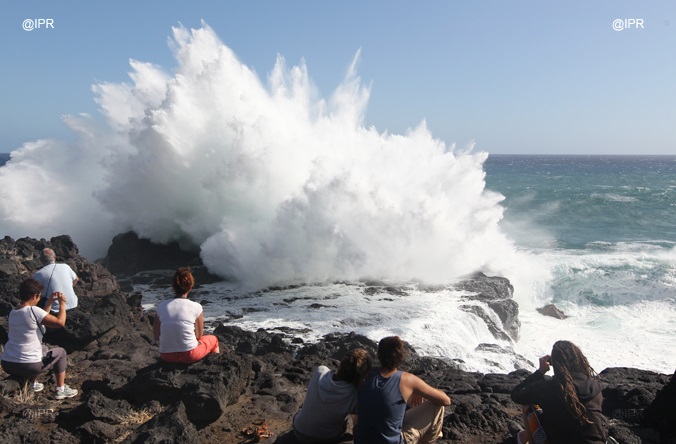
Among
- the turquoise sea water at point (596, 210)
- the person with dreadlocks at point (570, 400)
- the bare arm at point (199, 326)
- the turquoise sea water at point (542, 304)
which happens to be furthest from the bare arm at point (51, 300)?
the turquoise sea water at point (596, 210)

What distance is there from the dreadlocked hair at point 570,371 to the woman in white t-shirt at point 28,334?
5202 millimetres

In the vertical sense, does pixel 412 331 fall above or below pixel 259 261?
below

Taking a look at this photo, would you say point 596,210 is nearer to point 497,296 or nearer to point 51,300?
point 497,296

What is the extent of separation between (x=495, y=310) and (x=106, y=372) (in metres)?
11.0

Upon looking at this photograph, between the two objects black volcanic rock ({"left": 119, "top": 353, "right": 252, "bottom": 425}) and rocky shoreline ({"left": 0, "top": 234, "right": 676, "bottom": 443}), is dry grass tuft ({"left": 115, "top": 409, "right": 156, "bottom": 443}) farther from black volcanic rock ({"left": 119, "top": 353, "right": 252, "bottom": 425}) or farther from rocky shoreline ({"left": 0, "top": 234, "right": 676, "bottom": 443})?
black volcanic rock ({"left": 119, "top": 353, "right": 252, "bottom": 425})

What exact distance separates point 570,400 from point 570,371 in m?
0.24

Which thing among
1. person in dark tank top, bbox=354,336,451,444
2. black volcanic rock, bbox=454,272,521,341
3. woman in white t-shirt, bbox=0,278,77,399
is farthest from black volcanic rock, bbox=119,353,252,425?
black volcanic rock, bbox=454,272,521,341

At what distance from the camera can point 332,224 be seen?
18.6m

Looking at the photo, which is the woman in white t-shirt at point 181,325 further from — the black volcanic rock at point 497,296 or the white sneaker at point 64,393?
the black volcanic rock at point 497,296

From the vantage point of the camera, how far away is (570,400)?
484 cm

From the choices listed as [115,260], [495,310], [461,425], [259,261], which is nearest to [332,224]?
[259,261]

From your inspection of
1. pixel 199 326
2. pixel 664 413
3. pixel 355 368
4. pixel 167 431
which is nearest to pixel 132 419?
pixel 167 431

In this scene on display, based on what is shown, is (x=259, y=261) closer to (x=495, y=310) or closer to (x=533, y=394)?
(x=495, y=310)

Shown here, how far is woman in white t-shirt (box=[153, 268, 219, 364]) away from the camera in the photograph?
6.40 metres
